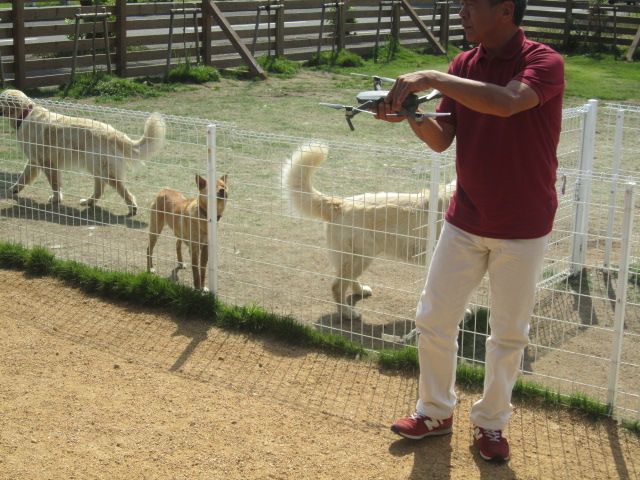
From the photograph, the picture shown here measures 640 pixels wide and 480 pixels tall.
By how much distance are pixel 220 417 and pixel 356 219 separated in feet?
6.25

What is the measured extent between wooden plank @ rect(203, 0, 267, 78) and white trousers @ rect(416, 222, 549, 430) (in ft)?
45.4

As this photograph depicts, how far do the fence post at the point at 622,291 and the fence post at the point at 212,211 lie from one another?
2.65 meters

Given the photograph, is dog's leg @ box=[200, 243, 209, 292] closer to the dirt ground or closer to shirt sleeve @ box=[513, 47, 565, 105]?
the dirt ground

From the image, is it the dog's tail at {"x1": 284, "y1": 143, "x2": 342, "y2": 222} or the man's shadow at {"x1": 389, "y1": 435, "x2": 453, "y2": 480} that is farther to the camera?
the dog's tail at {"x1": 284, "y1": 143, "x2": 342, "y2": 222}

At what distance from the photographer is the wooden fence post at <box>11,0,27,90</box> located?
591 inches

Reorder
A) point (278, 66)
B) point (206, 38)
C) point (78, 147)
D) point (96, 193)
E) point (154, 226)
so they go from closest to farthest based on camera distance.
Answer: point (154, 226)
point (78, 147)
point (96, 193)
point (206, 38)
point (278, 66)

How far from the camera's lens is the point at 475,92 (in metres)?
3.48

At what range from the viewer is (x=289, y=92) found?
16.1 metres

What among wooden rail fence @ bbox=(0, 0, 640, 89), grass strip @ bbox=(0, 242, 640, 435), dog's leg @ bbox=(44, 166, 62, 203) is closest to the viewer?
grass strip @ bbox=(0, 242, 640, 435)

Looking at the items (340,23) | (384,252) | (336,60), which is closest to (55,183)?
(384,252)

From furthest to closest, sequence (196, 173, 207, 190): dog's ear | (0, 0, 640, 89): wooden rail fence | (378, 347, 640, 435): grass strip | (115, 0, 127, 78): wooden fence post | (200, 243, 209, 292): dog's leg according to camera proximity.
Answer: (115, 0, 127, 78): wooden fence post, (0, 0, 640, 89): wooden rail fence, (200, 243, 209, 292): dog's leg, (196, 173, 207, 190): dog's ear, (378, 347, 640, 435): grass strip

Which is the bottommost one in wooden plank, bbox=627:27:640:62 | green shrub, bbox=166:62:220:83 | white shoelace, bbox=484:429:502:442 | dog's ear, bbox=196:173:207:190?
white shoelace, bbox=484:429:502:442

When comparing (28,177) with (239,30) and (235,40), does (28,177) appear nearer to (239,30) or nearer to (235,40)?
(235,40)

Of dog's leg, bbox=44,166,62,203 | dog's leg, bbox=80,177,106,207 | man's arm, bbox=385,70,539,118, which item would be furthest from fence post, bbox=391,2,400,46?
man's arm, bbox=385,70,539,118
